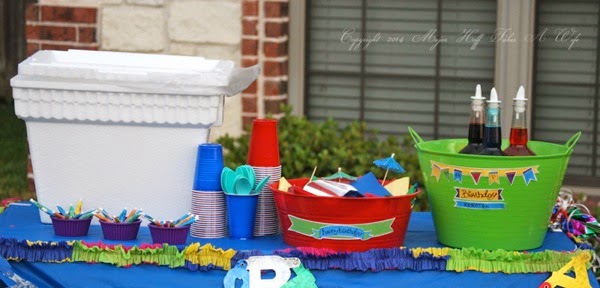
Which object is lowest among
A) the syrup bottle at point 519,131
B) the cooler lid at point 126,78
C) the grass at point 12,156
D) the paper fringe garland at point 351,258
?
the grass at point 12,156

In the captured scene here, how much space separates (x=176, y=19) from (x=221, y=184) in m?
2.03

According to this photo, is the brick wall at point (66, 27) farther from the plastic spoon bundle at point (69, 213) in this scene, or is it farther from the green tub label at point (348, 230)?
the green tub label at point (348, 230)

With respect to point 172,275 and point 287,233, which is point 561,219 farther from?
point 172,275

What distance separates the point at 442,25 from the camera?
4.77 m

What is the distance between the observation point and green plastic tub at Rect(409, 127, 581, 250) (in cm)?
263

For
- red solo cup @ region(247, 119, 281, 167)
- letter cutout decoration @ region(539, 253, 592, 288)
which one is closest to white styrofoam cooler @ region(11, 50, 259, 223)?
red solo cup @ region(247, 119, 281, 167)

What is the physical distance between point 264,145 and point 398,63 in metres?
2.07

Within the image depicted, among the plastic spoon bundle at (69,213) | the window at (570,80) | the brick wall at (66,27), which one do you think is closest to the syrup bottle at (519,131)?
the plastic spoon bundle at (69,213)

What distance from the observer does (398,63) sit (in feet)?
15.9

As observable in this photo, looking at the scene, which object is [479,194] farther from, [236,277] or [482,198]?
[236,277]

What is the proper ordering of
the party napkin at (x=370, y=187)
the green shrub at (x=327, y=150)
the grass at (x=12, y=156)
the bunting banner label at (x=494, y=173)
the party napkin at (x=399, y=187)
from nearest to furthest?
the bunting banner label at (x=494, y=173) → the party napkin at (x=370, y=187) → the party napkin at (x=399, y=187) → the green shrub at (x=327, y=150) → the grass at (x=12, y=156)

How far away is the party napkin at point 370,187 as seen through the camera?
2.73m

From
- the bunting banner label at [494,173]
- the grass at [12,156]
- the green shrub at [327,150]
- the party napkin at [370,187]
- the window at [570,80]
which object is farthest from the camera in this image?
the grass at [12,156]

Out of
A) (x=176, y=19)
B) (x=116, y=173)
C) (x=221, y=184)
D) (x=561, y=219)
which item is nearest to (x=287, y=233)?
(x=221, y=184)
